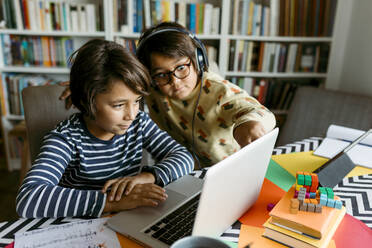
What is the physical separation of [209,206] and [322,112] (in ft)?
4.51

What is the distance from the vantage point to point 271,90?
2.46m

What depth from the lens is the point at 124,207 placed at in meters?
0.72

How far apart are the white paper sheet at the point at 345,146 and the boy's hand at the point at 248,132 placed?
375 mm

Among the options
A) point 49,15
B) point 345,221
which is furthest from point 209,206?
point 49,15

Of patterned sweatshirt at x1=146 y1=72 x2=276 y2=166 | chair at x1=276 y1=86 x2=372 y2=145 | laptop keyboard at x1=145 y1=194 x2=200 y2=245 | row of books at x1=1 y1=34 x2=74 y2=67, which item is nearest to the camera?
laptop keyboard at x1=145 y1=194 x2=200 y2=245

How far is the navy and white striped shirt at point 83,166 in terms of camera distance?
702mm

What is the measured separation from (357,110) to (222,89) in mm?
849

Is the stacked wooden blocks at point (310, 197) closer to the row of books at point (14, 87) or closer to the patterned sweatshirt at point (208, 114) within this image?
the patterned sweatshirt at point (208, 114)

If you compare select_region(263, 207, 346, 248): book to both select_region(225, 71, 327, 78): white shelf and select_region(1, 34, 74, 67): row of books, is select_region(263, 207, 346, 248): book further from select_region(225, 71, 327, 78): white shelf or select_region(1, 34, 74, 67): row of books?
select_region(1, 34, 74, 67): row of books

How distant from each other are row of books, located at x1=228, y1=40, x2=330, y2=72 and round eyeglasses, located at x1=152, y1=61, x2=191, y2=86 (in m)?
1.36

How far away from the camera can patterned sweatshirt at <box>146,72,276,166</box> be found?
44.8 inches

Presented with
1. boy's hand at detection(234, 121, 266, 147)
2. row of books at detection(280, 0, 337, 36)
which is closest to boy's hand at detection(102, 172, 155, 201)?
boy's hand at detection(234, 121, 266, 147)

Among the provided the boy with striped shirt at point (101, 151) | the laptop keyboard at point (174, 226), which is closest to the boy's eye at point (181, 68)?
the boy with striped shirt at point (101, 151)

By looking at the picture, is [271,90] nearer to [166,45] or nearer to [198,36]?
[198,36]
